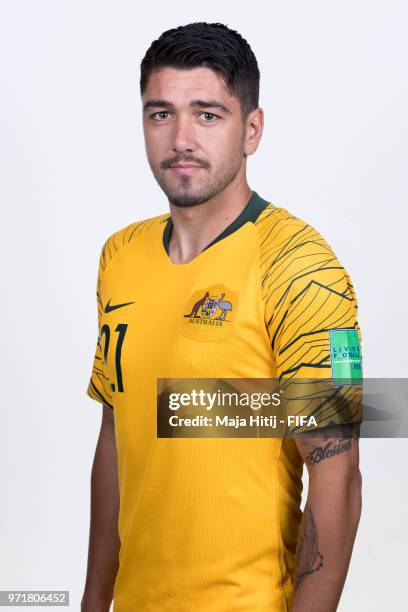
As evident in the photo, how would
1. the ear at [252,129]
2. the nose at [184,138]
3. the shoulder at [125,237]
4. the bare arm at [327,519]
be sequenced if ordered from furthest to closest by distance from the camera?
the shoulder at [125,237]
the ear at [252,129]
the nose at [184,138]
the bare arm at [327,519]

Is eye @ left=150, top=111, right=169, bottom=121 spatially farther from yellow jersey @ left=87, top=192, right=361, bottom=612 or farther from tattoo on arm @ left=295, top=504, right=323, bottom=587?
tattoo on arm @ left=295, top=504, right=323, bottom=587

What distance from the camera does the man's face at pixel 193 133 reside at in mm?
2109

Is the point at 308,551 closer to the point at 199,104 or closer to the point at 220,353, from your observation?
the point at 220,353

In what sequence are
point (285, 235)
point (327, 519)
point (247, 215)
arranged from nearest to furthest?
point (327, 519)
point (285, 235)
point (247, 215)

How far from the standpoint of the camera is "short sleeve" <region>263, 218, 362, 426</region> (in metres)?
1.96

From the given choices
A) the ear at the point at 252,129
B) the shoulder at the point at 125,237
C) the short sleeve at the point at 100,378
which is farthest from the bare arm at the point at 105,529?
the ear at the point at 252,129

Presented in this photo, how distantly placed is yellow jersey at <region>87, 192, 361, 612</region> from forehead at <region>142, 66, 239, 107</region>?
0.74 ft

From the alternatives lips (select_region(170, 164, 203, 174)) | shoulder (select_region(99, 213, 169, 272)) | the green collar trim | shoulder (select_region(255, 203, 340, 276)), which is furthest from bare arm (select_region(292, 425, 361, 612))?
shoulder (select_region(99, 213, 169, 272))

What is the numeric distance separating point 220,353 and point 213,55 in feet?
1.85

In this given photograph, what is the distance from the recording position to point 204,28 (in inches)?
85.3

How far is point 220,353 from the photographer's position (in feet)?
6.70

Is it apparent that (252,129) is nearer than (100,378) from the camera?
Yes

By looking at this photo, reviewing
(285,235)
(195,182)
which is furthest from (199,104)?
(285,235)

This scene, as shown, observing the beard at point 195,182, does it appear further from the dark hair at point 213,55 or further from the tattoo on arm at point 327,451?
the tattoo on arm at point 327,451
